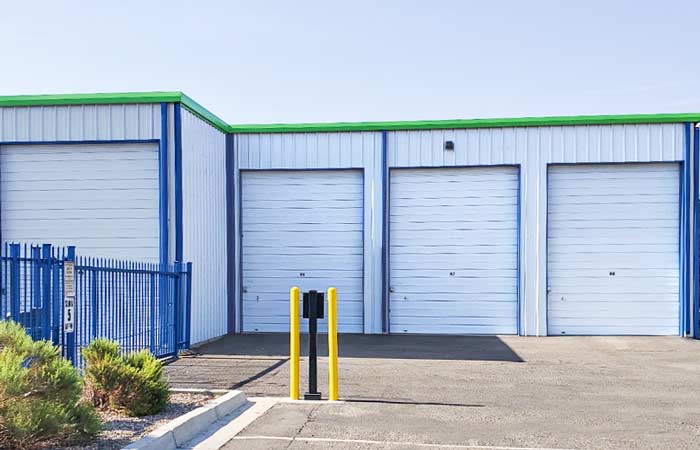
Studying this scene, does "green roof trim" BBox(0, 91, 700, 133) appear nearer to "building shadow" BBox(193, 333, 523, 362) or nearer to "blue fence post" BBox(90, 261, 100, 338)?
"building shadow" BBox(193, 333, 523, 362)

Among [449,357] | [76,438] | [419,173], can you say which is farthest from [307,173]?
[76,438]

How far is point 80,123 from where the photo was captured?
46.7 ft

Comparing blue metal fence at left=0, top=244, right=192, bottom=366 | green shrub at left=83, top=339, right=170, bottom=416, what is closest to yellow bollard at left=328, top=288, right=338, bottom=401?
green shrub at left=83, top=339, right=170, bottom=416

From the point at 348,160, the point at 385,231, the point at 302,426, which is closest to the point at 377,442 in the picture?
the point at 302,426

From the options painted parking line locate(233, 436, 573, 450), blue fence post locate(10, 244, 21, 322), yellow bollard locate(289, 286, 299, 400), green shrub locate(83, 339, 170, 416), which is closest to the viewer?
painted parking line locate(233, 436, 573, 450)

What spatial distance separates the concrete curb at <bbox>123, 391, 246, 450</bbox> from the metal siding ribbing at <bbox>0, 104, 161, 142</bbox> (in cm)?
708

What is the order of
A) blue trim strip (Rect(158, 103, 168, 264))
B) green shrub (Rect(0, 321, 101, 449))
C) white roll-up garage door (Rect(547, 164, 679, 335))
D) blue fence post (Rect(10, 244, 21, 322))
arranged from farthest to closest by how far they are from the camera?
white roll-up garage door (Rect(547, 164, 679, 335)) → blue trim strip (Rect(158, 103, 168, 264)) → blue fence post (Rect(10, 244, 21, 322)) → green shrub (Rect(0, 321, 101, 449))

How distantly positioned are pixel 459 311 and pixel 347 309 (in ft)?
8.80

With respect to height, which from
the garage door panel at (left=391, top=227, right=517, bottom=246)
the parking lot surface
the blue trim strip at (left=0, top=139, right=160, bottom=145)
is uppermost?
A: the blue trim strip at (left=0, top=139, right=160, bottom=145)

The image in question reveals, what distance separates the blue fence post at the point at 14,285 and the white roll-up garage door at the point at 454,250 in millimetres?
10397

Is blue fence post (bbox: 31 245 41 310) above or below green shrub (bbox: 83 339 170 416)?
above

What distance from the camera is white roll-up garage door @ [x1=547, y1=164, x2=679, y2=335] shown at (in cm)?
1656

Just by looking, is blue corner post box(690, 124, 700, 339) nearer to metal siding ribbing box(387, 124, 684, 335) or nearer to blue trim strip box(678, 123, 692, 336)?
blue trim strip box(678, 123, 692, 336)

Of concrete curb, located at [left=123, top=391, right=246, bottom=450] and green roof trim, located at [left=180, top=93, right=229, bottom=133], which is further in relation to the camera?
green roof trim, located at [left=180, top=93, right=229, bottom=133]
